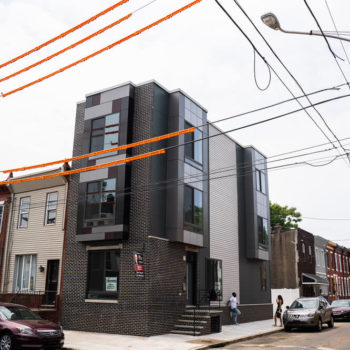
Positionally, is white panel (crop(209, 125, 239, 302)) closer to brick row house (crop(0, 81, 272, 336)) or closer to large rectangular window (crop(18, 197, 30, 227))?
brick row house (crop(0, 81, 272, 336))

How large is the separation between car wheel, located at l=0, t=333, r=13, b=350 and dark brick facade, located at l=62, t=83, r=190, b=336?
228 inches

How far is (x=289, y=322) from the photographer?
20.2 metres

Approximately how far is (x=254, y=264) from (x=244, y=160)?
713 cm

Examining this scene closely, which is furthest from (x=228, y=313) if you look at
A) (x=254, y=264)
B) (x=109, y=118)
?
(x=109, y=118)

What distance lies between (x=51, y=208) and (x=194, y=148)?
27.6 feet

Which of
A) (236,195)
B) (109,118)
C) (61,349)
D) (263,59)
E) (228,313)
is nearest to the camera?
(263,59)

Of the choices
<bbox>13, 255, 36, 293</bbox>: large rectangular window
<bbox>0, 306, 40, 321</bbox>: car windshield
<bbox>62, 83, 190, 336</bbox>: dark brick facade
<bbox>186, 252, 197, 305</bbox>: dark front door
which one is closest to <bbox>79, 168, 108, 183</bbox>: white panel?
<bbox>62, 83, 190, 336</bbox>: dark brick facade

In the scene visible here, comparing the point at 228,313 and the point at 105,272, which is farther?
the point at 228,313

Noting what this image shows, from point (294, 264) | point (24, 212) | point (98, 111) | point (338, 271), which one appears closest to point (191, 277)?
point (98, 111)

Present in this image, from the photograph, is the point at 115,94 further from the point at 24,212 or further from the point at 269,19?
the point at 269,19

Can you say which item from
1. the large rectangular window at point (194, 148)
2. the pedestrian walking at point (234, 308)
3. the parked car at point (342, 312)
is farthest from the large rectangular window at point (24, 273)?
the parked car at point (342, 312)

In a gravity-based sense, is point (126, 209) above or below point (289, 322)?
above

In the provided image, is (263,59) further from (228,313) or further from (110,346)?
(228,313)

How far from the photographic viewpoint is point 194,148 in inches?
866
